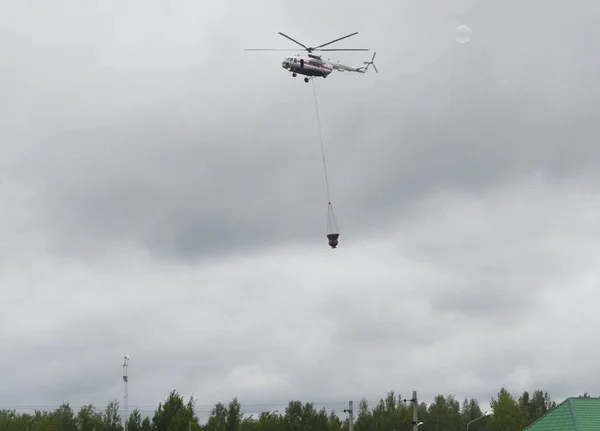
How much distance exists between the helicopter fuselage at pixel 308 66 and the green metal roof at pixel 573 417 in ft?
111

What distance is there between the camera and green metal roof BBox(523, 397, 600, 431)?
86312 millimetres

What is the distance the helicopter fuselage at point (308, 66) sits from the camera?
3297 inches

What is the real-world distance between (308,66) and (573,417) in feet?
118

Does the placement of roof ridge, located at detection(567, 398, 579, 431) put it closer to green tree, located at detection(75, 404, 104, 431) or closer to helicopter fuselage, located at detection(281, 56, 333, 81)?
helicopter fuselage, located at detection(281, 56, 333, 81)

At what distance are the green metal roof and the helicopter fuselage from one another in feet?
111

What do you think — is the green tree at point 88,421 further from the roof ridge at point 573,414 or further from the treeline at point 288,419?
the roof ridge at point 573,414

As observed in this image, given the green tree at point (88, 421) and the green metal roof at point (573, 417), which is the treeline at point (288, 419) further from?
the green metal roof at point (573, 417)

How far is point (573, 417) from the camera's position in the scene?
86875mm

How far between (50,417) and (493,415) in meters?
75.0

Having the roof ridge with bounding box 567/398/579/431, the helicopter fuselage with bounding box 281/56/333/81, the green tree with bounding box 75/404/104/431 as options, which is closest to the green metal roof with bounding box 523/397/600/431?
the roof ridge with bounding box 567/398/579/431

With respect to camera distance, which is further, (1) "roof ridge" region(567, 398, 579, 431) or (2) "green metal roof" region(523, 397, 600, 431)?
(2) "green metal roof" region(523, 397, 600, 431)

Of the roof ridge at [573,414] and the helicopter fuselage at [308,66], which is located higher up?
the helicopter fuselage at [308,66]

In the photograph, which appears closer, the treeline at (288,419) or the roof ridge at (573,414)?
the roof ridge at (573,414)

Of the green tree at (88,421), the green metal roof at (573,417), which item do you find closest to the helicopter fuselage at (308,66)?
the green metal roof at (573,417)
